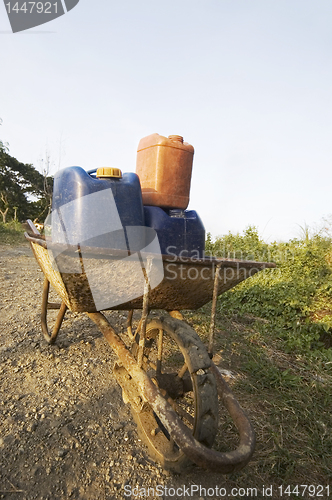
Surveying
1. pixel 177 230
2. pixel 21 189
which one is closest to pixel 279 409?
pixel 177 230

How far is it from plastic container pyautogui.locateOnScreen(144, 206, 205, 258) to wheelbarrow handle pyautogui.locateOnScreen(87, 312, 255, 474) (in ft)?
2.60

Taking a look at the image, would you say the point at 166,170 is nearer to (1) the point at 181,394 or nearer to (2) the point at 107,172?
(2) the point at 107,172

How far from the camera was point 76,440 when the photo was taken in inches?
67.1

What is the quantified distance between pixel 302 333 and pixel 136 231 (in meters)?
3.13

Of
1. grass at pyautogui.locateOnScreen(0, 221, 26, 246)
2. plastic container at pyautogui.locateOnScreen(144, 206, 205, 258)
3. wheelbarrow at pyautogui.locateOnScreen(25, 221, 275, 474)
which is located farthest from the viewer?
grass at pyautogui.locateOnScreen(0, 221, 26, 246)

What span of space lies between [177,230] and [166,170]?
50 cm

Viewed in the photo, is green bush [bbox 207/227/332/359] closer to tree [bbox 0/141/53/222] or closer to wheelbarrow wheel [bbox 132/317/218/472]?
wheelbarrow wheel [bbox 132/317/218/472]

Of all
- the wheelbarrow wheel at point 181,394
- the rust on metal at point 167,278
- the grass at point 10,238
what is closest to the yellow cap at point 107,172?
the rust on metal at point 167,278

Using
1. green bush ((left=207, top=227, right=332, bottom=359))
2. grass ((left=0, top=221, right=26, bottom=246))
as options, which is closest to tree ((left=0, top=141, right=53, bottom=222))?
grass ((left=0, top=221, right=26, bottom=246))

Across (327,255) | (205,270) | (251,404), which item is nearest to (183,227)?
(205,270)

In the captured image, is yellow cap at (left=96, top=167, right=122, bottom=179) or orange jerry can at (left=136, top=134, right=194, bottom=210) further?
orange jerry can at (left=136, top=134, right=194, bottom=210)

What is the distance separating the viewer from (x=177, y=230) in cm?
207

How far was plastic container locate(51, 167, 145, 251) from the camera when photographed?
71.4 inches

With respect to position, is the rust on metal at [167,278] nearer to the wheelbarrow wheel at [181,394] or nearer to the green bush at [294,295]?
the wheelbarrow wheel at [181,394]
